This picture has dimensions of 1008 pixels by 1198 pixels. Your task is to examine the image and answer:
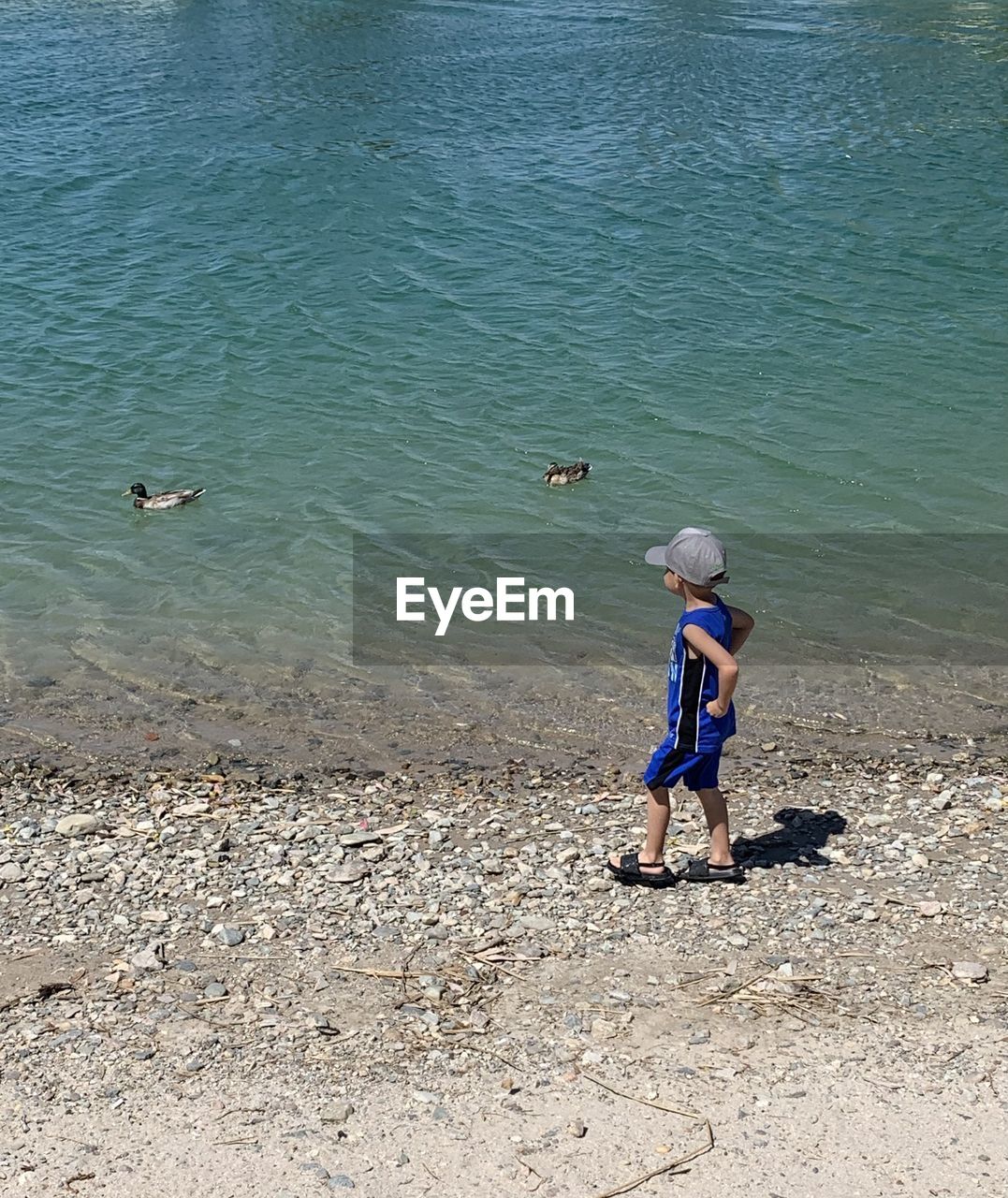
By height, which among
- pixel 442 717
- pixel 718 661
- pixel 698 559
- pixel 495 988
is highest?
pixel 698 559

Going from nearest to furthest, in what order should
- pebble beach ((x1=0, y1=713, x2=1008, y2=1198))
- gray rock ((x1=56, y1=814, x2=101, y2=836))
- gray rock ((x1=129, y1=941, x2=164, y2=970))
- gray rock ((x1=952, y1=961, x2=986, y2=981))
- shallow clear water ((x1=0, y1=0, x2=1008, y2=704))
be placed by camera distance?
pebble beach ((x1=0, y1=713, x2=1008, y2=1198)) → gray rock ((x1=952, y1=961, x2=986, y2=981)) → gray rock ((x1=129, y1=941, x2=164, y2=970)) → gray rock ((x1=56, y1=814, x2=101, y2=836)) → shallow clear water ((x1=0, y1=0, x2=1008, y2=704))

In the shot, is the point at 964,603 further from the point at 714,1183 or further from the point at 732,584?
the point at 714,1183

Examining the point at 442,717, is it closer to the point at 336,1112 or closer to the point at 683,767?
the point at 683,767

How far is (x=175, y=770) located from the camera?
11.7 meters

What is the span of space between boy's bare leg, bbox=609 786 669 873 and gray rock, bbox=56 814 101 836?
13.0 feet

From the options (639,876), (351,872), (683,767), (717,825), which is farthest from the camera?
(351,872)

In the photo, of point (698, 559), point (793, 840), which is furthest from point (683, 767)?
point (793, 840)

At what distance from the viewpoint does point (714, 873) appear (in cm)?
936

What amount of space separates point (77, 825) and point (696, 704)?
4.86 meters

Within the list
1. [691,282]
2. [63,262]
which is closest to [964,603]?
[691,282]

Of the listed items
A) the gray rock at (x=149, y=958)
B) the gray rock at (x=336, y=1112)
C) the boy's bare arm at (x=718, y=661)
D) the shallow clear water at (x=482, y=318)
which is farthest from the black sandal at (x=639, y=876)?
the shallow clear water at (x=482, y=318)

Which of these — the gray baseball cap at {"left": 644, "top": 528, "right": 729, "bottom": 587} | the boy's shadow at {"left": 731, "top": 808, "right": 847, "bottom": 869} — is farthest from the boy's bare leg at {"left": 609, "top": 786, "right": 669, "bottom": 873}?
the gray baseball cap at {"left": 644, "top": 528, "right": 729, "bottom": 587}

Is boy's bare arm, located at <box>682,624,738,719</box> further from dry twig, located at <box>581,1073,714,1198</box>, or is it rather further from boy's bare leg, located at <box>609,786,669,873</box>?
dry twig, located at <box>581,1073,714,1198</box>

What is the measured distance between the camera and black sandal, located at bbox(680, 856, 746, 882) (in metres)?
9.35
